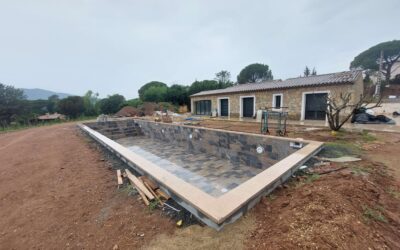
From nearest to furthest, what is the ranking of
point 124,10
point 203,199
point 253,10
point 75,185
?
1. point 203,199
2. point 75,185
3. point 124,10
4. point 253,10

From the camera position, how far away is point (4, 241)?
1.68 meters

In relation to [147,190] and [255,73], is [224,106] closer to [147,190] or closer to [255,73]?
[147,190]

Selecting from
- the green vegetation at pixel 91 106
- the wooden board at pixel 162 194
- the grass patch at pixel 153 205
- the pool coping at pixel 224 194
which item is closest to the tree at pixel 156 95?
the green vegetation at pixel 91 106

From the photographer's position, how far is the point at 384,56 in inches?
909

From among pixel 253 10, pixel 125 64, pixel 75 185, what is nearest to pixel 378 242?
pixel 75 185

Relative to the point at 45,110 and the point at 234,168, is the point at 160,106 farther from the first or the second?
the point at 45,110

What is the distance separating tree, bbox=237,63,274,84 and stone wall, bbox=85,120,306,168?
92.1 feet

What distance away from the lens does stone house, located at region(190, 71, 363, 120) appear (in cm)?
866

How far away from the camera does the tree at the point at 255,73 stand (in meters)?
32.2

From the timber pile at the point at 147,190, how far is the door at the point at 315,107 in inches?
402

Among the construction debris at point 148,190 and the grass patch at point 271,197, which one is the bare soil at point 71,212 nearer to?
the construction debris at point 148,190

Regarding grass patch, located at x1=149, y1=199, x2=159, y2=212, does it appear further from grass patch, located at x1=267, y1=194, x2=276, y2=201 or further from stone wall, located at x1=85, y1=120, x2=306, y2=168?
stone wall, located at x1=85, y1=120, x2=306, y2=168

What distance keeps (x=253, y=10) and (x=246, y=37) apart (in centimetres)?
480

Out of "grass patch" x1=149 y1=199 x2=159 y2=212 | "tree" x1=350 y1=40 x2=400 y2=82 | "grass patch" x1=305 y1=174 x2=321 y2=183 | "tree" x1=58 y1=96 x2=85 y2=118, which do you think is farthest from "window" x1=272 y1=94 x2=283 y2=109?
"tree" x1=58 y1=96 x2=85 y2=118
